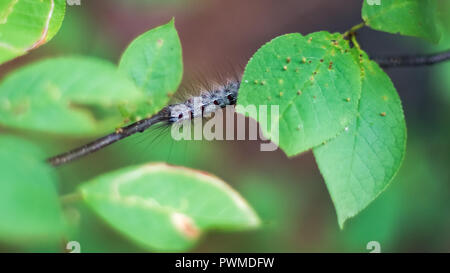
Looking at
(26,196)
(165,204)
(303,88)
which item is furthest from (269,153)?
(26,196)

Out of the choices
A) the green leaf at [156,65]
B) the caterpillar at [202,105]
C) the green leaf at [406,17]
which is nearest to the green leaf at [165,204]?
the green leaf at [156,65]

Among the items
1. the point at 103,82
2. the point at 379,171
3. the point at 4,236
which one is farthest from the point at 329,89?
the point at 4,236

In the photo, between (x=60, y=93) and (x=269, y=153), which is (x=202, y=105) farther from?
(x=269, y=153)

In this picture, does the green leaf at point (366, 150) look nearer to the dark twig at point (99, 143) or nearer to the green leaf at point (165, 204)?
the green leaf at point (165, 204)

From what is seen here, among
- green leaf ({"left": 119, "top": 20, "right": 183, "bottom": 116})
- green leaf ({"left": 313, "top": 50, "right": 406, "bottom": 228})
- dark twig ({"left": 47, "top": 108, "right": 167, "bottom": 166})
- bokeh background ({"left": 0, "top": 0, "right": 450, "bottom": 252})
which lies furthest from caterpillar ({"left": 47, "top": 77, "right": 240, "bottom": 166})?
green leaf ({"left": 313, "top": 50, "right": 406, "bottom": 228})

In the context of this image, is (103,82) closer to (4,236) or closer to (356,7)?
(4,236)

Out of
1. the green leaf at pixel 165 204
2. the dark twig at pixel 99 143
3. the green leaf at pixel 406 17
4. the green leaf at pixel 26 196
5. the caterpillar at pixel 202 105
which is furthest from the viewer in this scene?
the caterpillar at pixel 202 105
